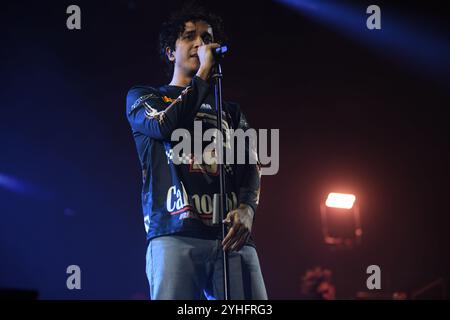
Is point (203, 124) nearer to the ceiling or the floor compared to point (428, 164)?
nearer to the floor

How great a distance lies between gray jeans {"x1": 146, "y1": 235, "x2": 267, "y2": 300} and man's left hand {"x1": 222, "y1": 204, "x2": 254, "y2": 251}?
7 cm

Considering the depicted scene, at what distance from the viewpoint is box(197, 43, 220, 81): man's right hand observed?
2.29 metres

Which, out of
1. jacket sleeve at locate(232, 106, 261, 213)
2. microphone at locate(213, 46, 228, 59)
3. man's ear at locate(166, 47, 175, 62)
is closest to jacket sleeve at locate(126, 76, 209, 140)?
microphone at locate(213, 46, 228, 59)

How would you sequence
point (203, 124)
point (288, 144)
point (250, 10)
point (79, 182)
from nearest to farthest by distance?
point (203, 124), point (250, 10), point (79, 182), point (288, 144)

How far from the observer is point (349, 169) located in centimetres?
725

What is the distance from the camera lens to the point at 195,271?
2201 millimetres

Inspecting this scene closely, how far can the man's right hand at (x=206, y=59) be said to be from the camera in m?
2.29

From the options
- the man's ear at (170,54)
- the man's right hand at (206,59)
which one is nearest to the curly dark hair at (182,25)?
the man's ear at (170,54)

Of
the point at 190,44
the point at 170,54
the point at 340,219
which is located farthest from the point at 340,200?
the point at 190,44

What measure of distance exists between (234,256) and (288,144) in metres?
4.56

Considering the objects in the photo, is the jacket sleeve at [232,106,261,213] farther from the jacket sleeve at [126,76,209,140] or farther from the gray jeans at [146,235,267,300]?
the jacket sleeve at [126,76,209,140]

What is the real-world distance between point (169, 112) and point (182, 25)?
0.81 meters
